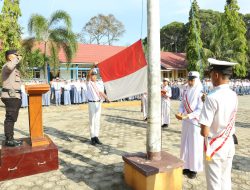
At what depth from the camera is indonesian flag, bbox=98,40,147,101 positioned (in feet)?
14.4

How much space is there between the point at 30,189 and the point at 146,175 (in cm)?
190

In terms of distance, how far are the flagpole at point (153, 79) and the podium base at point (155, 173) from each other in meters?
0.18

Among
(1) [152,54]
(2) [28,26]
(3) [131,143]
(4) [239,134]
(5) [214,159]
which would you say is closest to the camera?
(5) [214,159]

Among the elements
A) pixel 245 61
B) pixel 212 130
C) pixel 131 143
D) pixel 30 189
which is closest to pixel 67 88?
pixel 131 143

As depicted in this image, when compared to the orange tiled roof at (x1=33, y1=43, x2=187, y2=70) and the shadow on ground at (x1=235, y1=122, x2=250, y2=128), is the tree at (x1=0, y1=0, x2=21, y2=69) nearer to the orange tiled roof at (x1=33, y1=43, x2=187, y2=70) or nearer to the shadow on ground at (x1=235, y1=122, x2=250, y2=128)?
the orange tiled roof at (x1=33, y1=43, x2=187, y2=70)

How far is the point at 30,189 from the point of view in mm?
4219

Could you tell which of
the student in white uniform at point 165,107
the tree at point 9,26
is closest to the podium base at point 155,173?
the student in white uniform at point 165,107

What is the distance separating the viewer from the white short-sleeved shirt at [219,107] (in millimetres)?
2826

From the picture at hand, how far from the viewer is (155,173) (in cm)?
369

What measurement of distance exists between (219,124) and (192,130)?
1.85m

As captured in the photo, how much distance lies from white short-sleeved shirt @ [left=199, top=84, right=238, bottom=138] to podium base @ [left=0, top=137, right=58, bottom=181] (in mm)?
3132

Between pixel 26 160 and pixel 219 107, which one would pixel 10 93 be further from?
pixel 219 107

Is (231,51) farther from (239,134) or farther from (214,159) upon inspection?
(214,159)

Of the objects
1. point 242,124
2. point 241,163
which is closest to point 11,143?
point 241,163
